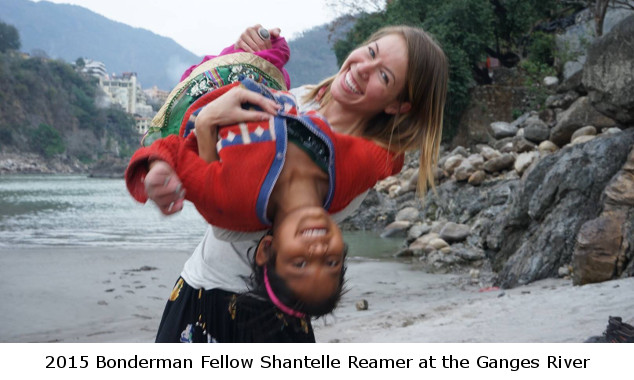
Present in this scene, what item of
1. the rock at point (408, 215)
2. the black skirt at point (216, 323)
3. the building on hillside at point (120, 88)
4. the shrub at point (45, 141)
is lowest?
the shrub at point (45, 141)

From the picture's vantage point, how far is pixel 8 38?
58.1 meters

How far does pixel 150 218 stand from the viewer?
50.9ft

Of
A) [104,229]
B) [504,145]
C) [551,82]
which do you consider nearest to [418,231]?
[504,145]

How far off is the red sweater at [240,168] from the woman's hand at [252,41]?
50 centimetres

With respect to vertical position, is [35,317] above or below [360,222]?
above

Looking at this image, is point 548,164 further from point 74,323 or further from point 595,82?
point 74,323

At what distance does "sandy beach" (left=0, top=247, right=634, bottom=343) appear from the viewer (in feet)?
13.8

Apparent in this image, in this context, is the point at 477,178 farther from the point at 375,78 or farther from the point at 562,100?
the point at 375,78

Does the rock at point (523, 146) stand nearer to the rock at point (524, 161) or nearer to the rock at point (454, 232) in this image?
the rock at point (524, 161)

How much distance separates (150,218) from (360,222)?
5.75 metres

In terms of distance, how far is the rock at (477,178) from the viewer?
37.4 ft

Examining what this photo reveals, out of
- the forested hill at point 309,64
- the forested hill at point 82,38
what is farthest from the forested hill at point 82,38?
the forested hill at point 309,64

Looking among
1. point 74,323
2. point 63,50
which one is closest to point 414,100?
point 74,323

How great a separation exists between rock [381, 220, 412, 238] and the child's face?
9.80m
